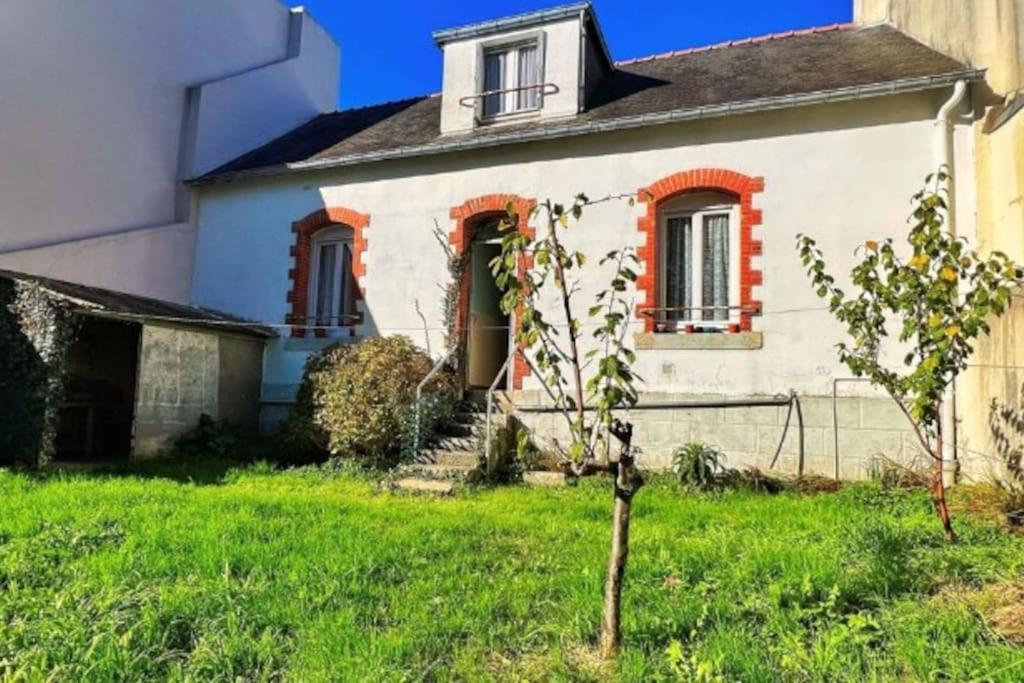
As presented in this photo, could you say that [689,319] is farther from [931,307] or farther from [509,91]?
[509,91]

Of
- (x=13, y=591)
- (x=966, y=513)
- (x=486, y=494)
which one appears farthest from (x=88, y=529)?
(x=966, y=513)

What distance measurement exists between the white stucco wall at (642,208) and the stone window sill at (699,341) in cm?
7

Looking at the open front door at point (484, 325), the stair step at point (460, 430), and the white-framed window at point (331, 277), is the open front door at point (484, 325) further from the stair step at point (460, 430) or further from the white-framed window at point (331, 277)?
the white-framed window at point (331, 277)

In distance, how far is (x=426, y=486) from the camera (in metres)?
7.26

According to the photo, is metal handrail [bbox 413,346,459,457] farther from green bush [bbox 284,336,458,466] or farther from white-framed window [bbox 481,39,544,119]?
white-framed window [bbox 481,39,544,119]

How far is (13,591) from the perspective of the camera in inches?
152

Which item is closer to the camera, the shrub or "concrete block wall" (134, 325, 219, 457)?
"concrete block wall" (134, 325, 219, 457)

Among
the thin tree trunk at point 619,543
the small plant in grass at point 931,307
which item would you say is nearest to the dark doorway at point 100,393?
the thin tree trunk at point 619,543

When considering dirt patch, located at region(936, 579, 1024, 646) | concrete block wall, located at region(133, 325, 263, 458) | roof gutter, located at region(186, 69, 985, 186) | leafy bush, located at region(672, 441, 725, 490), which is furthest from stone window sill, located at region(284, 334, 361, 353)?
dirt patch, located at region(936, 579, 1024, 646)

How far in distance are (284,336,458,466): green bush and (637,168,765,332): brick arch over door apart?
3.04 metres

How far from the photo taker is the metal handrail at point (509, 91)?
9906 millimetres

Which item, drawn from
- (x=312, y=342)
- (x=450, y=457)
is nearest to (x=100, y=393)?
(x=312, y=342)

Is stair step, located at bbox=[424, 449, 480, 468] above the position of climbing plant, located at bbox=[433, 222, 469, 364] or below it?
below

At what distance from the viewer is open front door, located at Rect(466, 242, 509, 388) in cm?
1031
